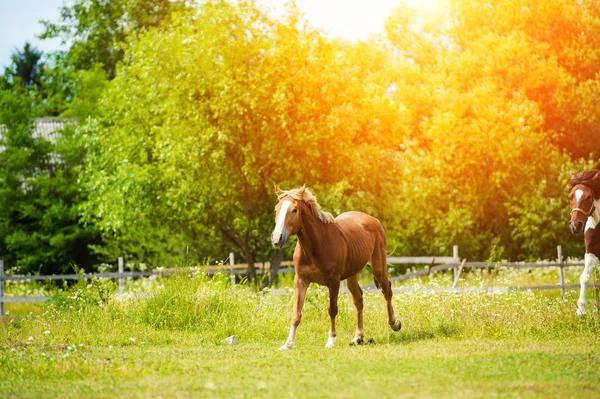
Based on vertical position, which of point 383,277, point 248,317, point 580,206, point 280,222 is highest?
A: point 580,206

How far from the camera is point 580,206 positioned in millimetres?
12648

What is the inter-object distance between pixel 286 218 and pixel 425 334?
2.88 meters

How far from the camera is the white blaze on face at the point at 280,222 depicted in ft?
34.5

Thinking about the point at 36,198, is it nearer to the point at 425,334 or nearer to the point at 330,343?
the point at 425,334

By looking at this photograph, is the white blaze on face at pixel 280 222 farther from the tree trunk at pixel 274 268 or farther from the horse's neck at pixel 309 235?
the tree trunk at pixel 274 268

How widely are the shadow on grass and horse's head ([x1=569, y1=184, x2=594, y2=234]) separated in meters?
2.32

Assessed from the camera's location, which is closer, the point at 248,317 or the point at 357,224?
the point at 357,224

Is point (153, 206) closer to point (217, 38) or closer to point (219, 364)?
point (217, 38)

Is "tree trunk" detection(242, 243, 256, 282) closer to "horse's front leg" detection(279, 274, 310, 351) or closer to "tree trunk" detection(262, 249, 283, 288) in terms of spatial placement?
"tree trunk" detection(262, 249, 283, 288)

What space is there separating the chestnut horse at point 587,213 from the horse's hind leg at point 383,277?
8.75 feet

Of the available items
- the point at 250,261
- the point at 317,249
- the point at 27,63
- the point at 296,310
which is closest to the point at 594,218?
the point at 317,249

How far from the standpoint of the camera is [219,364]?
9484 millimetres

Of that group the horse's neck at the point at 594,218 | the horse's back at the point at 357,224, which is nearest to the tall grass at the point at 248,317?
the horse's neck at the point at 594,218

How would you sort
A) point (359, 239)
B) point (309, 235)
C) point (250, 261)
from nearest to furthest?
point (309, 235), point (359, 239), point (250, 261)
